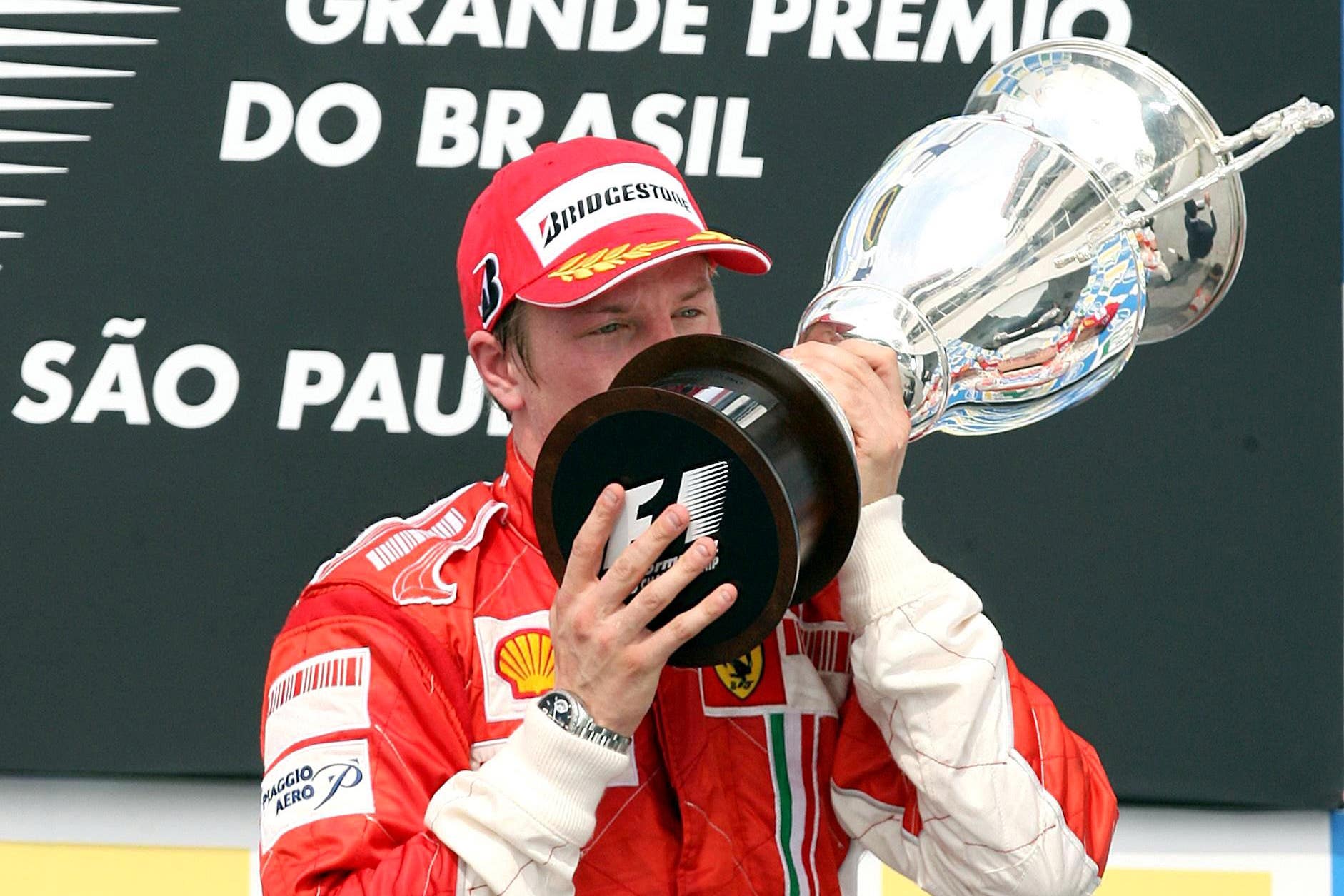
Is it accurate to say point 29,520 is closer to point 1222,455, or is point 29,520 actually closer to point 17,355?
point 17,355

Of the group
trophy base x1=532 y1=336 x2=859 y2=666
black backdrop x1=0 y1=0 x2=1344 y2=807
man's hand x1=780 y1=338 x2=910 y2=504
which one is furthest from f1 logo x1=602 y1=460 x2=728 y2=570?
black backdrop x1=0 y1=0 x2=1344 y2=807

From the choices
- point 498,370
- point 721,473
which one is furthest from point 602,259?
point 721,473

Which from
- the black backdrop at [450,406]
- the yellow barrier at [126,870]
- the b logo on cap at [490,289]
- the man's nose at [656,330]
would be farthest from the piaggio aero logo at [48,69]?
the man's nose at [656,330]

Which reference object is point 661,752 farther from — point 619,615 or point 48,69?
point 48,69

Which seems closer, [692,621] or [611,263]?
[692,621]

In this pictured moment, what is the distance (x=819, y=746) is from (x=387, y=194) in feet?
2.87

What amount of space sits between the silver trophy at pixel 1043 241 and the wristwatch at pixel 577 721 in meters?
0.29

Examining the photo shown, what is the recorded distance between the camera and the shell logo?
965 millimetres

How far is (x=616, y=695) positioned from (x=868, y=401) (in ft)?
0.75

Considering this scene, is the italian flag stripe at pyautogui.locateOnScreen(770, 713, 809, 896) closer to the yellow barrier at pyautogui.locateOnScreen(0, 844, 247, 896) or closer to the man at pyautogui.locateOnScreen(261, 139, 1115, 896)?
the man at pyautogui.locateOnScreen(261, 139, 1115, 896)

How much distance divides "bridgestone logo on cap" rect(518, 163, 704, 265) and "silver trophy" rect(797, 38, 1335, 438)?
0.13 metres

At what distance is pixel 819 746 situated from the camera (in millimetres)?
1018

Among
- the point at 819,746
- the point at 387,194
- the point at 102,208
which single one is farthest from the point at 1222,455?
the point at 102,208

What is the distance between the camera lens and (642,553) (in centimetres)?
79
